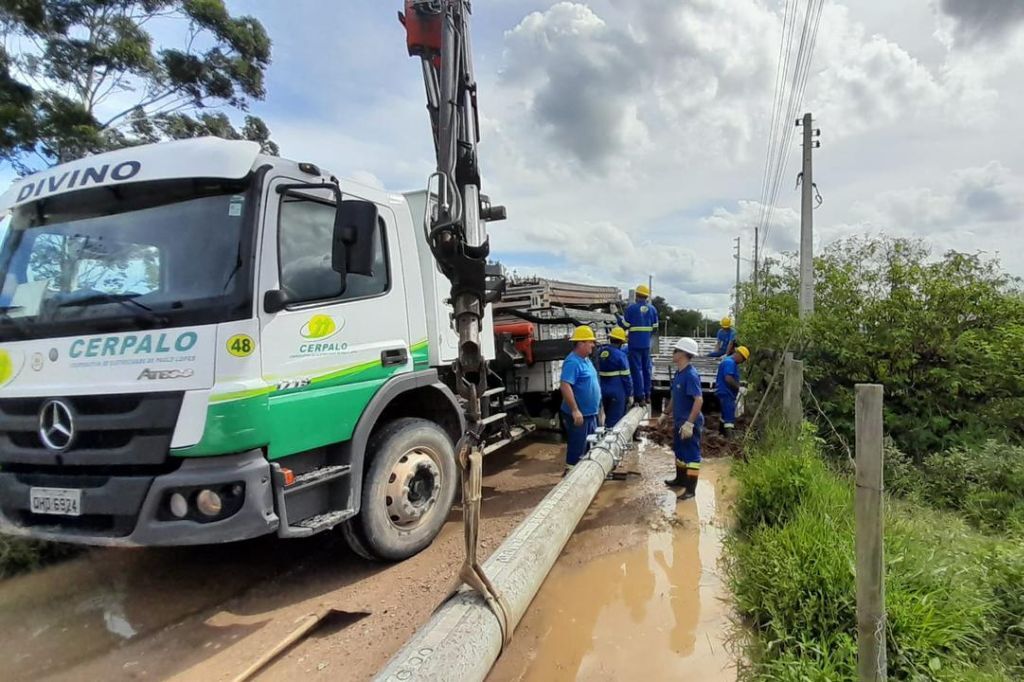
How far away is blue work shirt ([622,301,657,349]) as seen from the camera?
7.78 meters

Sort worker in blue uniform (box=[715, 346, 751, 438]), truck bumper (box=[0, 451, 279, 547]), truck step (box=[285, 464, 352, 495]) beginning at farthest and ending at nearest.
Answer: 1. worker in blue uniform (box=[715, 346, 751, 438])
2. truck step (box=[285, 464, 352, 495])
3. truck bumper (box=[0, 451, 279, 547])

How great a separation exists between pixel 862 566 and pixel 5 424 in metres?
4.17

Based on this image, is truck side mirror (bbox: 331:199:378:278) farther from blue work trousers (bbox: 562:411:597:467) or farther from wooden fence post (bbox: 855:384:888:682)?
blue work trousers (bbox: 562:411:597:467)

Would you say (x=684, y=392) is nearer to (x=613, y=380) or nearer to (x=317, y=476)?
(x=613, y=380)

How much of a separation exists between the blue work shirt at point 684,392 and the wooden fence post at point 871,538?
9.90 feet

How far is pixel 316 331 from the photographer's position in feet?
10.4

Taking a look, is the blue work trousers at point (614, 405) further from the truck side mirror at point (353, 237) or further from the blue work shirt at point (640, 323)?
the truck side mirror at point (353, 237)

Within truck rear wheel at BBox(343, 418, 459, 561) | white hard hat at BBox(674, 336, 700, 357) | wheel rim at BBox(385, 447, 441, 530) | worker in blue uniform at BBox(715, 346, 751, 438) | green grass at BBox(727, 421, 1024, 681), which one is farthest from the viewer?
worker in blue uniform at BBox(715, 346, 751, 438)

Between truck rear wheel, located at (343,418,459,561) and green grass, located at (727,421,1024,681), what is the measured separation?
1.98 m

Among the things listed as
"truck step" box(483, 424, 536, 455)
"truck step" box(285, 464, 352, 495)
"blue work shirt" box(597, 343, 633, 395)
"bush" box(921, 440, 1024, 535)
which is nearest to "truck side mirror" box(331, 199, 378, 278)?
"truck step" box(285, 464, 352, 495)

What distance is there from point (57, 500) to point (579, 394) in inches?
156

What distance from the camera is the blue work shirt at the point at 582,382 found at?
5.33 meters

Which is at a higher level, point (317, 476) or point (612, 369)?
point (612, 369)

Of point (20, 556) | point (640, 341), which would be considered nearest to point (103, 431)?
point (20, 556)
